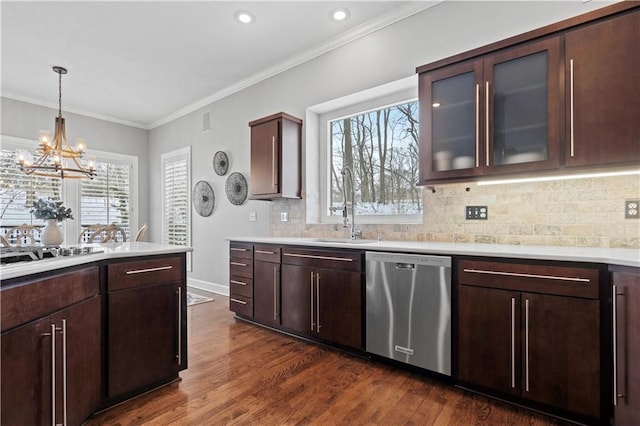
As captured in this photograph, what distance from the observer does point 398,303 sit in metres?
2.31

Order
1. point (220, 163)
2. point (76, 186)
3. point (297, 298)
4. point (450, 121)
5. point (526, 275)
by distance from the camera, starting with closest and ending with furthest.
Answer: point (526, 275) < point (450, 121) < point (297, 298) < point (220, 163) < point (76, 186)

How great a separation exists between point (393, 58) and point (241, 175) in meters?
2.52

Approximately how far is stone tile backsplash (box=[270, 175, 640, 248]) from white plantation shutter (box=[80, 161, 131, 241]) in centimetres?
524

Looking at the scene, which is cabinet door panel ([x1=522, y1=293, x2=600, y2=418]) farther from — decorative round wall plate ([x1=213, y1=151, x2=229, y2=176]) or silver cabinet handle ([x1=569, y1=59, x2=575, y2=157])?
decorative round wall plate ([x1=213, y1=151, x2=229, y2=176])

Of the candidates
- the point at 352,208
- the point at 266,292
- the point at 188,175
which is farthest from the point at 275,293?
the point at 188,175

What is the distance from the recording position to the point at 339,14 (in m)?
3.01

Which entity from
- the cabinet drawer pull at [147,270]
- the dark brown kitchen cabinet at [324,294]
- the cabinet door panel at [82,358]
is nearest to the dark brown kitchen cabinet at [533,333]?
the dark brown kitchen cabinet at [324,294]

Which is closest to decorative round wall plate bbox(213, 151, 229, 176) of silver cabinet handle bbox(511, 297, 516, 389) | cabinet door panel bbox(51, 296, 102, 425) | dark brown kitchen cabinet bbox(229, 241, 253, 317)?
dark brown kitchen cabinet bbox(229, 241, 253, 317)

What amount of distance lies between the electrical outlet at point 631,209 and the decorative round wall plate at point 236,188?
12.6ft

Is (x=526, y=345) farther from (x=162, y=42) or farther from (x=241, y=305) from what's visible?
(x=162, y=42)

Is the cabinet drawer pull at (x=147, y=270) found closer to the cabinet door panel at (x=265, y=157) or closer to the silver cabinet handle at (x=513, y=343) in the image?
the cabinet door panel at (x=265, y=157)

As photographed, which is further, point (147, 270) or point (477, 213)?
point (477, 213)

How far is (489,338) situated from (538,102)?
1.52 m

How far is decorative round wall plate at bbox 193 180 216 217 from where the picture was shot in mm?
4953
